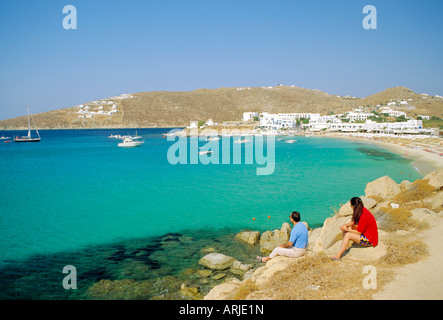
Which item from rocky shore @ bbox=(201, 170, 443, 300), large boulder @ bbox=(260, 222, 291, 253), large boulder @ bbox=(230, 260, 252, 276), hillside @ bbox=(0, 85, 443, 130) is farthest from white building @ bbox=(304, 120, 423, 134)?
large boulder @ bbox=(230, 260, 252, 276)

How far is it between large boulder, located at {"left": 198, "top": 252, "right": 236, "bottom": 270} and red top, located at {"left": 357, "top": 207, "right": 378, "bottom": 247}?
17.5 ft

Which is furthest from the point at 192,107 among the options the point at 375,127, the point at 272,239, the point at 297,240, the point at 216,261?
the point at 297,240

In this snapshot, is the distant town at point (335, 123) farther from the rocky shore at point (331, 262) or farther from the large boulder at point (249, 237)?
the rocky shore at point (331, 262)

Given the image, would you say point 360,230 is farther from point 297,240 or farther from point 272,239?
point 272,239

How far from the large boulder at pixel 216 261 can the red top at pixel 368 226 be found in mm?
5332

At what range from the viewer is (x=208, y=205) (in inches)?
786

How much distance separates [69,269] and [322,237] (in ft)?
29.5

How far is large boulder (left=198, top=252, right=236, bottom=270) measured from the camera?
34.7ft

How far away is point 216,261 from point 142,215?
8.61 m

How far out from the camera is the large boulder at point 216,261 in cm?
1059

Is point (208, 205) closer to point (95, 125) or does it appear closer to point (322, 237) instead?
point (322, 237)

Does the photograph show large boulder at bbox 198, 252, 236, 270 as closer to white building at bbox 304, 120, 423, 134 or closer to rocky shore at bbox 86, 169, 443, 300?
rocky shore at bbox 86, 169, 443, 300

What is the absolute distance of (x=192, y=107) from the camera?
17712cm

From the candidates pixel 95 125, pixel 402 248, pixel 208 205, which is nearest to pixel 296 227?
pixel 402 248
